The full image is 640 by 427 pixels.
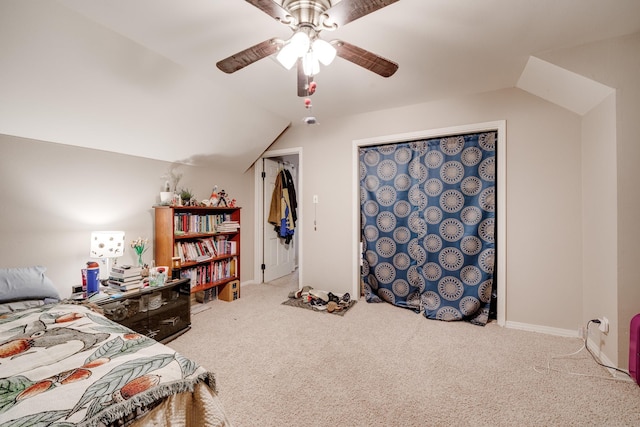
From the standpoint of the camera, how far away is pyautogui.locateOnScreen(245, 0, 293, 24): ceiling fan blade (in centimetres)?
119

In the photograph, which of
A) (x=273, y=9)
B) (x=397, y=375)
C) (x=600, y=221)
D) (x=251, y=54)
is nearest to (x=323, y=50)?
(x=273, y=9)

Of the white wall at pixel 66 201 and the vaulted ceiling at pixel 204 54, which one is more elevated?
the vaulted ceiling at pixel 204 54

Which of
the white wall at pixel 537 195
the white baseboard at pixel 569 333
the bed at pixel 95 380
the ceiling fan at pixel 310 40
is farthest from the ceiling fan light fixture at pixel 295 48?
the white baseboard at pixel 569 333

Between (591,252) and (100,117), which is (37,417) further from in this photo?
(591,252)

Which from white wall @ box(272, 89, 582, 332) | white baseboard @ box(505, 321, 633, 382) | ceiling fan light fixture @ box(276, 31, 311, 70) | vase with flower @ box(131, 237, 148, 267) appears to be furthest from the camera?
vase with flower @ box(131, 237, 148, 267)

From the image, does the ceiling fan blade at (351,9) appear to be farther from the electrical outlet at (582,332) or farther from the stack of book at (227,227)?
the electrical outlet at (582,332)

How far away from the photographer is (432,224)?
3049mm

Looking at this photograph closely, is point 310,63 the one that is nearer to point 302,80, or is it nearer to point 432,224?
point 302,80

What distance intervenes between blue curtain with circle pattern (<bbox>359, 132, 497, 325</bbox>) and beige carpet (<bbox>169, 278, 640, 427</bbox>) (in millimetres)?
395

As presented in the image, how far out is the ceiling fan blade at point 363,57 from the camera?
1472mm

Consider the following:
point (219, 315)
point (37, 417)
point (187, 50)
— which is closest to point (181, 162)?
point (187, 50)

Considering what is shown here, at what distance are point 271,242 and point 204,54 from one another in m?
2.96

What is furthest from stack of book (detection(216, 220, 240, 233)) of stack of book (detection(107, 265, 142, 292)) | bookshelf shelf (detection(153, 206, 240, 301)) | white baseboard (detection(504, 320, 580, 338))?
white baseboard (detection(504, 320, 580, 338))

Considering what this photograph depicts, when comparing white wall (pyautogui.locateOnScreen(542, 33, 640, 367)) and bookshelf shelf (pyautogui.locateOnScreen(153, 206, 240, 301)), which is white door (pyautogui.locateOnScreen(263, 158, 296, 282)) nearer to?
bookshelf shelf (pyautogui.locateOnScreen(153, 206, 240, 301))
